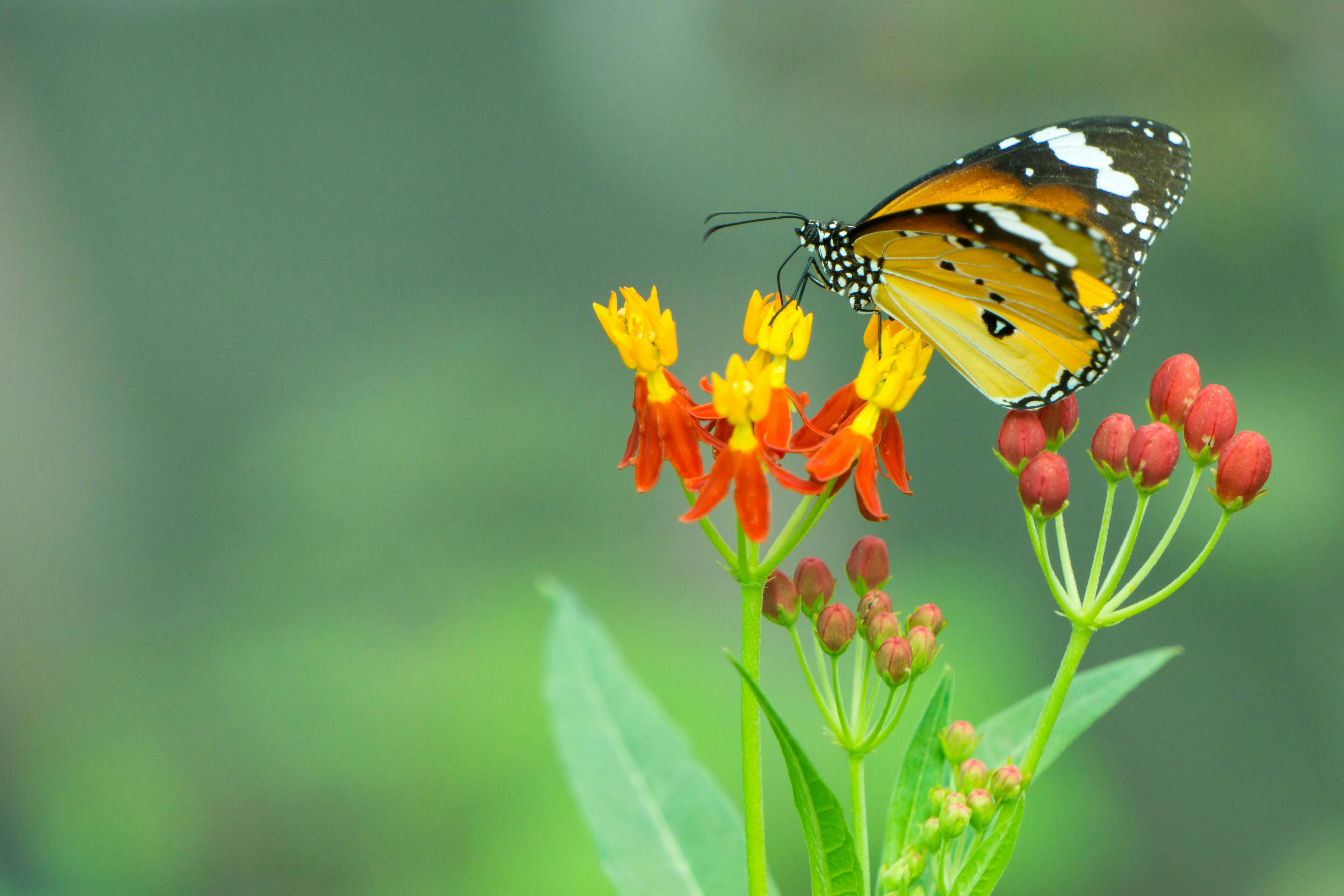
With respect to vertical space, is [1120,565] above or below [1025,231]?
below

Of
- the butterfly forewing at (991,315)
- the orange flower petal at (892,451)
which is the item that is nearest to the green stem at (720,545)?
the orange flower petal at (892,451)

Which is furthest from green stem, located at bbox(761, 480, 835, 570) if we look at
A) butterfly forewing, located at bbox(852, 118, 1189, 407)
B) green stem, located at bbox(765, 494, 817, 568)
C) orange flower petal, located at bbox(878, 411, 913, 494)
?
butterfly forewing, located at bbox(852, 118, 1189, 407)

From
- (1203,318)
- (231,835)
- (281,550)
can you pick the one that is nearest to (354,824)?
(231,835)

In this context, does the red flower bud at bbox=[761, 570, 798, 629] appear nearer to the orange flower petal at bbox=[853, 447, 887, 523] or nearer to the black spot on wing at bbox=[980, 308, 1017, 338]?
the orange flower petal at bbox=[853, 447, 887, 523]

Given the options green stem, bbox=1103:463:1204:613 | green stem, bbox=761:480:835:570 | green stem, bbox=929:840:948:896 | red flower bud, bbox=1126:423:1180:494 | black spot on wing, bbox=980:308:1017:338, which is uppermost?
black spot on wing, bbox=980:308:1017:338

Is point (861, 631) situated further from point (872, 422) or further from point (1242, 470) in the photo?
point (1242, 470)

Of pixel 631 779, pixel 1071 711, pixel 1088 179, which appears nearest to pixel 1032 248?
pixel 1088 179
